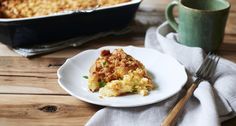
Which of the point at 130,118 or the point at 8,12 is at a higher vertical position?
the point at 8,12

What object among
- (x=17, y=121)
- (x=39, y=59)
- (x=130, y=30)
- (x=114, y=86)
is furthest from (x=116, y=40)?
(x=17, y=121)

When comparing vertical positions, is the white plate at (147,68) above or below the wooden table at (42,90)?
above

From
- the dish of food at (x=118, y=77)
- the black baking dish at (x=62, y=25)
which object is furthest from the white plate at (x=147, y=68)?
the black baking dish at (x=62, y=25)

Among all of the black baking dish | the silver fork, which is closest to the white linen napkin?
the silver fork

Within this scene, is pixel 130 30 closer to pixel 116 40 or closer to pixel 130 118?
pixel 116 40

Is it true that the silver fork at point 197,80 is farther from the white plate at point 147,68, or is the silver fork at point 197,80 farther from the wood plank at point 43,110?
the wood plank at point 43,110

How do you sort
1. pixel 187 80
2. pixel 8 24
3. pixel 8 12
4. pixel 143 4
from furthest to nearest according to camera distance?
pixel 143 4 < pixel 8 12 < pixel 8 24 < pixel 187 80

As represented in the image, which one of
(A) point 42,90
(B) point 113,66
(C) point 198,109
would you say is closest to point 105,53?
(B) point 113,66
